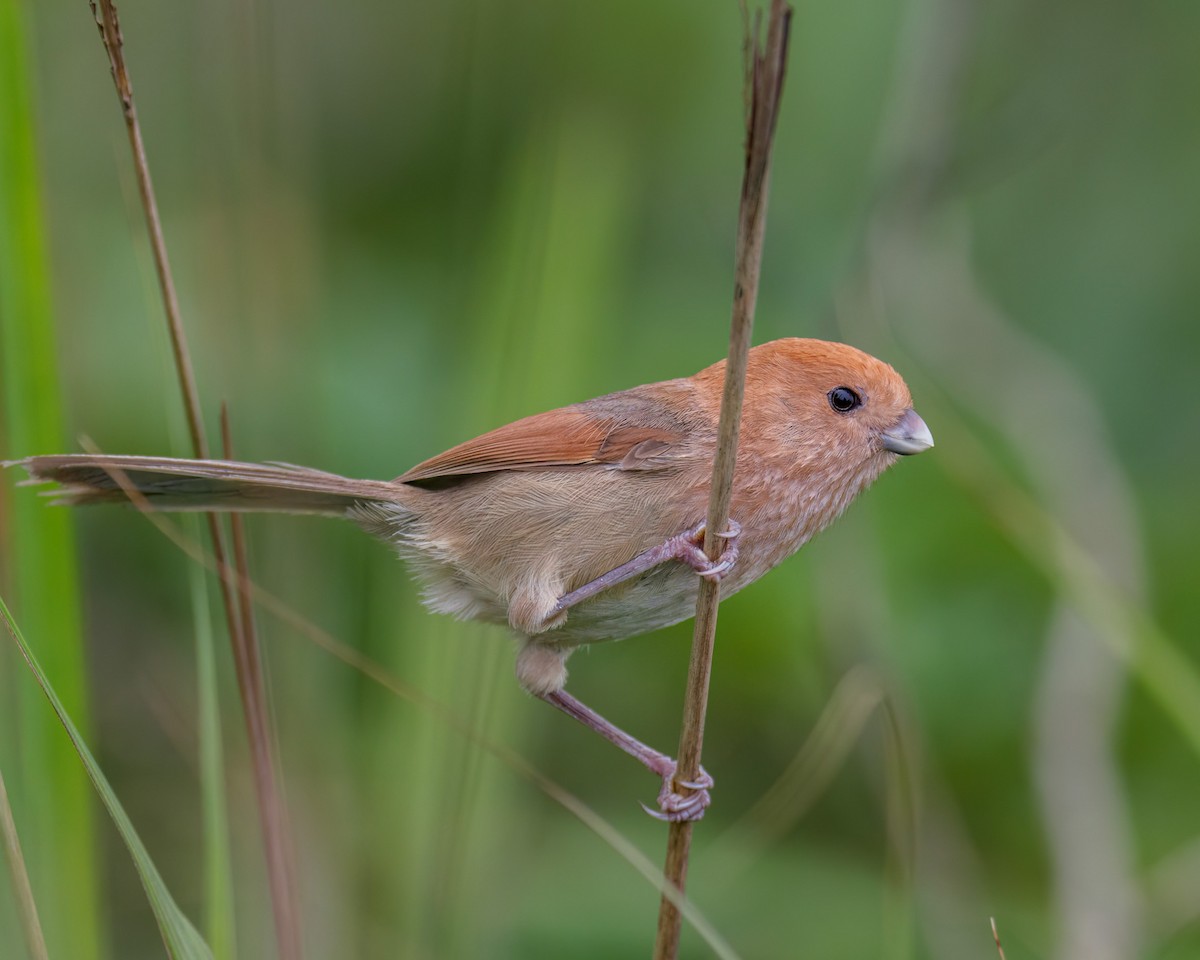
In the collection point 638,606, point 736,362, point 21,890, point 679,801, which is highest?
point 736,362

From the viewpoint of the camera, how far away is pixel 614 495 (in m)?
2.93

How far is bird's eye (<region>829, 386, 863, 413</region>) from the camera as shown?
297 cm

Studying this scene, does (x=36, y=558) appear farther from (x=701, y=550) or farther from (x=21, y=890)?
(x=701, y=550)

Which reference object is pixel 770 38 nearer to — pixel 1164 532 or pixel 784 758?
pixel 784 758

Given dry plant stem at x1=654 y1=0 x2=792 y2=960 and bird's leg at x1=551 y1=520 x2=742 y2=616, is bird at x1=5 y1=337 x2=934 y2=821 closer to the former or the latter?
bird's leg at x1=551 y1=520 x2=742 y2=616

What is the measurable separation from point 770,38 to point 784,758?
9.68 ft

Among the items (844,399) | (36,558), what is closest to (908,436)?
(844,399)

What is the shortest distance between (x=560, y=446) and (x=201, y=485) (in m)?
0.81

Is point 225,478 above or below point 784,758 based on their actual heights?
above

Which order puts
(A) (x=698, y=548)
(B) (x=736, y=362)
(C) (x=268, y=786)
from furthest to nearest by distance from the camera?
1. (A) (x=698, y=548)
2. (C) (x=268, y=786)
3. (B) (x=736, y=362)

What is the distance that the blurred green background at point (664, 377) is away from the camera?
131 inches

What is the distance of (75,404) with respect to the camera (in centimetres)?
408

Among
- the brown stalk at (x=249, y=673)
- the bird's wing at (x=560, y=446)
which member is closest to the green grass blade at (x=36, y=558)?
the brown stalk at (x=249, y=673)

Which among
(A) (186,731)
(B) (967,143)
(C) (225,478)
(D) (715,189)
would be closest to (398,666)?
(A) (186,731)
